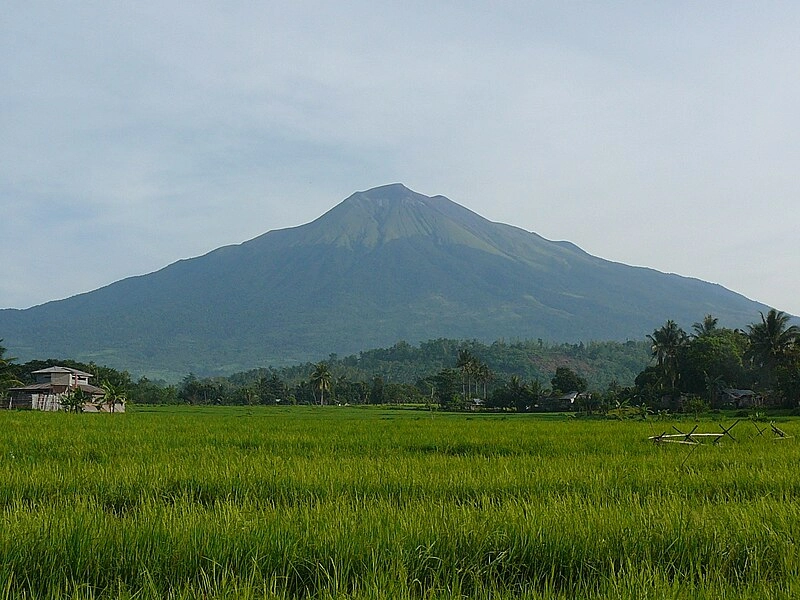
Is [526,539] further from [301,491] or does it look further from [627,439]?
[627,439]

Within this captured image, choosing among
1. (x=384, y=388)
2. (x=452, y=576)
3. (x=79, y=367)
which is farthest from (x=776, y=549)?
(x=384, y=388)

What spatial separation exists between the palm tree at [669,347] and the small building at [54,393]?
38875 millimetres

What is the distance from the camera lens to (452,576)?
11.3 feet

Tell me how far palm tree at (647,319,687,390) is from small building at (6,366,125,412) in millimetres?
38875

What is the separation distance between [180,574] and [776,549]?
3327 millimetres

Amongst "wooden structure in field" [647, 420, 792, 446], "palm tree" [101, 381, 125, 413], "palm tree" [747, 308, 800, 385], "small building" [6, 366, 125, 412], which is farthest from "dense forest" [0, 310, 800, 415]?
"wooden structure in field" [647, 420, 792, 446]

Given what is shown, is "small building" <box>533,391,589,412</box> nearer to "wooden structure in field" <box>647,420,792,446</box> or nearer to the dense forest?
the dense forest

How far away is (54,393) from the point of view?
48656mm

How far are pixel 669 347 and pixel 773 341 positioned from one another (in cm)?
759

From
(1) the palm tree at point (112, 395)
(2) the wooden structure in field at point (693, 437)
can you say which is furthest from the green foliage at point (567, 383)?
(2) the wooden structure in field at point (693, 437)

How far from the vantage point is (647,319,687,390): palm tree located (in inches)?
2039

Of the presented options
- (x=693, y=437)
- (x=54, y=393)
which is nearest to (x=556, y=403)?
(x=54, y=393)

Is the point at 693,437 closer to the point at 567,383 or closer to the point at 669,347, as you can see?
the point at 669,347

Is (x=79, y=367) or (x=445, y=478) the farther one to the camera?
(x=79, y=367)
